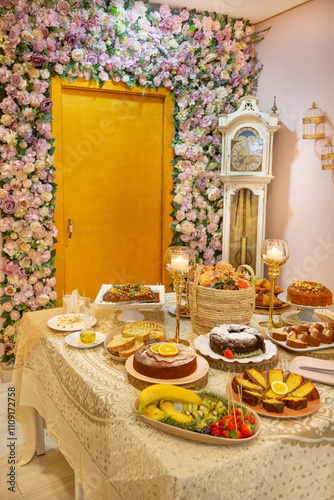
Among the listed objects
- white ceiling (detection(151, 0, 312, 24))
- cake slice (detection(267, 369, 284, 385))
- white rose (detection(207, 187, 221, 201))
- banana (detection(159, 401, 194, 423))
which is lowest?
banana (detection(159, 401, 194, 423))

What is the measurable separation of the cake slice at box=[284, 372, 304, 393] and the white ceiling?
10.2ft

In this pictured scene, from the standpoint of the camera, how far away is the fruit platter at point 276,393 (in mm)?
1211

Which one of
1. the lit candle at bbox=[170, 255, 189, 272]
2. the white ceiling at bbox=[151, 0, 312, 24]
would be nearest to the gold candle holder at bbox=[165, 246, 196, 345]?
the lit candle at bbox=[170, 255, 189, 272]

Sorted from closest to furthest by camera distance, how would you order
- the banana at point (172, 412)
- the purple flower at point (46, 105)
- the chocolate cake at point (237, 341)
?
the banana at point (172, 412) → the chocolate cake at point (237, 341) → the purple flower at point (46, 105)

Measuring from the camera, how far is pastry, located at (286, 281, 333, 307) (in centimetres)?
189

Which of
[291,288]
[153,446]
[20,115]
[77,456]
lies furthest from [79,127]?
[153,446]

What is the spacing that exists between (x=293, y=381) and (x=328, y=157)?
2.27m

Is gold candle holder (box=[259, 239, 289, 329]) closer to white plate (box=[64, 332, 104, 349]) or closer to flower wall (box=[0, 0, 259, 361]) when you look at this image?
white plate (box=[64, 332, 104, 349])

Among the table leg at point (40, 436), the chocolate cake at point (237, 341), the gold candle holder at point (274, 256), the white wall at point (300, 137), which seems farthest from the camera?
the white wall at point (300, 137)

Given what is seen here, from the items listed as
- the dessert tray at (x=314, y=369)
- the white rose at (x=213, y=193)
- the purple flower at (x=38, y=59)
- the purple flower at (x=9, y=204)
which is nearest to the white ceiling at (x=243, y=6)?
the purple flower at (x=38, y=59)

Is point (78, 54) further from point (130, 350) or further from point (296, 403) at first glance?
point (296, 403)

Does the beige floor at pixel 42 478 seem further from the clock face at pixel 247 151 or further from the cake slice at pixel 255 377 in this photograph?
the clock face at pixel 247 151

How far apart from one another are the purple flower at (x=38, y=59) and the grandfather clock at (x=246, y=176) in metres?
1.41

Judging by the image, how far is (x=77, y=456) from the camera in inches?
58.6
